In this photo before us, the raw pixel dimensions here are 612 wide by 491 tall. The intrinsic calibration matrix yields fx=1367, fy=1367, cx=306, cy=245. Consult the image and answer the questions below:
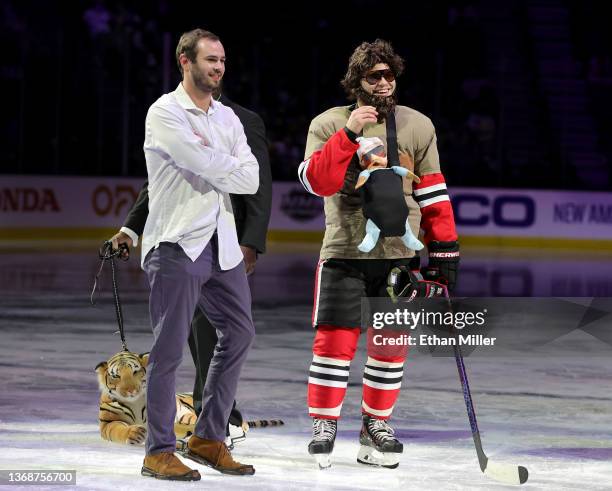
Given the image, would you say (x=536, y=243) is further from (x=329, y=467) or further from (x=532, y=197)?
(x=329, y=467)

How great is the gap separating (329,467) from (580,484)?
1.01m

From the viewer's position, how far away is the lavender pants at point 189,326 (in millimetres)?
5109

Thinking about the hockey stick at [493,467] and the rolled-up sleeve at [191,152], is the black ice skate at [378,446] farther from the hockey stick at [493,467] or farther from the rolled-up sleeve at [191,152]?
the rolled-up sleeve at [191,152]

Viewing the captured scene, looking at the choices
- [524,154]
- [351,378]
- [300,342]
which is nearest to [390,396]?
[351,378]

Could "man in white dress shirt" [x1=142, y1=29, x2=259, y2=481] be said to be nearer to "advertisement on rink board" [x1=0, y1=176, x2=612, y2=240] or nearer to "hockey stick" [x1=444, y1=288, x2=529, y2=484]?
"hockey stick" [x1=444, y1=288, x2=529, y2=484]

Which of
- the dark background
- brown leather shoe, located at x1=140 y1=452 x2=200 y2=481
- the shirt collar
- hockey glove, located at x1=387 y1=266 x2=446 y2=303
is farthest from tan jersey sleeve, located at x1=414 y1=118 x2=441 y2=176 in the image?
the dark background

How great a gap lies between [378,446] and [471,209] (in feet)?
52.5

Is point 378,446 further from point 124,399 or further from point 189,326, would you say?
point 124,399

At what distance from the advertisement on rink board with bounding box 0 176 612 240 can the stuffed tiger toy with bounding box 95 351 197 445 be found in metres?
14.1

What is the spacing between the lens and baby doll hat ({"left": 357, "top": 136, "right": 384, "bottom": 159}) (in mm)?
5535

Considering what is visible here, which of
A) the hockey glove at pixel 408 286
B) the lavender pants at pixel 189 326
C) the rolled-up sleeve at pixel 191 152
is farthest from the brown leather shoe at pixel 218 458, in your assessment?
the rolled-up sleeve at pixel 191 152

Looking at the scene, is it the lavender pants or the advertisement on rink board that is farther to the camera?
the advertisement on rink board

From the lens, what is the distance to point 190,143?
5.03 m

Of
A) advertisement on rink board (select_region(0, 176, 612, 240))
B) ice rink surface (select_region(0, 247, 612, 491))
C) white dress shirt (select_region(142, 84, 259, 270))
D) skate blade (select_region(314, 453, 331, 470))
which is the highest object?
white dress shirt (select_region(142, 84, 259, 270))
